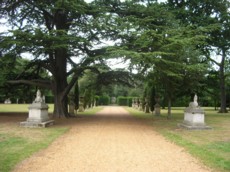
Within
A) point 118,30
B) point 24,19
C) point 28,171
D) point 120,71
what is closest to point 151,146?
point 28,171

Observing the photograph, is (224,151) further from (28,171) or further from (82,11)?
(82,11)

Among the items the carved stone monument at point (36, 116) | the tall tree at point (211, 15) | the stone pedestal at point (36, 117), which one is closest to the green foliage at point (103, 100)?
the tall tree at point (211, 15)

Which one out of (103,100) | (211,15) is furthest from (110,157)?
(103,100)

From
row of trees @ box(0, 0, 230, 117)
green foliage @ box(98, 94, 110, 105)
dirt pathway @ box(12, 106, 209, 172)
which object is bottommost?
dirt pathway @ box(12, 106, 209, 172)

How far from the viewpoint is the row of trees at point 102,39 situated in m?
17.7

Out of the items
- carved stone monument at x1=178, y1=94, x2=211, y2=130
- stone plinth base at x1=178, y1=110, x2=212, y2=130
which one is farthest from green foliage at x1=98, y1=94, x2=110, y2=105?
stone plinth base at x1=178, y1=110, x2=212, y2=130

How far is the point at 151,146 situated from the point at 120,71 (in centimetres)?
1189

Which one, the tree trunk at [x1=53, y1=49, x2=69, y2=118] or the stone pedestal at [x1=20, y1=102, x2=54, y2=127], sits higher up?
the tree trunk at [x1=53, y1=49, x2=69, y2=118]

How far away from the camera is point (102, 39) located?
70.4 ft

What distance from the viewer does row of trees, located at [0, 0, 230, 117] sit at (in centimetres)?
1766

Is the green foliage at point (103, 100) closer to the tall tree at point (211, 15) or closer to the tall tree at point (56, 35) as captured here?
the tall tree at point (211, 15)

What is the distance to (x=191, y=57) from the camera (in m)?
22.3

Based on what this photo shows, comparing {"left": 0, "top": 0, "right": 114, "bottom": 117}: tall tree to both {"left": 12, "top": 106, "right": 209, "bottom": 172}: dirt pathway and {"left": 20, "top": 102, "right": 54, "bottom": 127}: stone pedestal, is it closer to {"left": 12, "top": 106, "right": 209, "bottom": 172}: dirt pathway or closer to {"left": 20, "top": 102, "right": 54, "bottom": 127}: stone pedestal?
{"left": 20, "top": 102, "right": 54, "bottom": 127}: stone pedestal

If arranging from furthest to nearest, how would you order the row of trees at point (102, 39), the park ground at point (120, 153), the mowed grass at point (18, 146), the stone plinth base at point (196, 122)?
1. the row of trees at point (102, 39)
2. the stone plinth base at point (196, 122)
3. the mowed grass at point (18, 146)
4. the park ground at point (120, 153)
